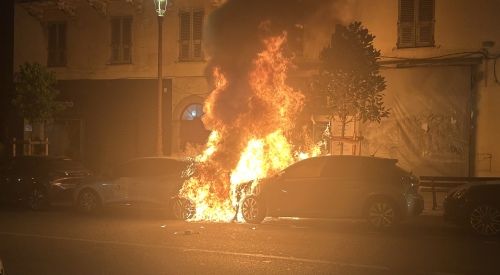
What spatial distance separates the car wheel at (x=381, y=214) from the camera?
40.3ft

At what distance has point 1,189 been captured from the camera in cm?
1720

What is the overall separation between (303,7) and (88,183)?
7842mm

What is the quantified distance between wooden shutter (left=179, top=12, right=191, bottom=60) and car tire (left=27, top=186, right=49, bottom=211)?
922cm

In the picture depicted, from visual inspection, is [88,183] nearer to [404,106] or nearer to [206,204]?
[206,204]

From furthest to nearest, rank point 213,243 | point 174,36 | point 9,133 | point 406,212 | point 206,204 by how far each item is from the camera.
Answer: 1. point 9,133
2. point 174,36
3. point 206,204
4. point 406,212
5. point 213,243

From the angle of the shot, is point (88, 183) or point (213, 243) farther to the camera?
point (88, 183)

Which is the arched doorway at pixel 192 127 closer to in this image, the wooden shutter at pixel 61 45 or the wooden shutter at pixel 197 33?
the wooden shutter at pixel 197 33

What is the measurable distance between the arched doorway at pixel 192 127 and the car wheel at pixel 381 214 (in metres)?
12.1

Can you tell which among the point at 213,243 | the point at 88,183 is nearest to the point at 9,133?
the point at 88,183

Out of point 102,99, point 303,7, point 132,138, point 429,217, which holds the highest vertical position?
point 303,7

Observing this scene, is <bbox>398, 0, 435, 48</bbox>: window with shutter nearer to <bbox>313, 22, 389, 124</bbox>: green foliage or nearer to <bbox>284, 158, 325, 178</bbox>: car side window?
<bbox>313, 22, 389, 124</bbox>: green foliage

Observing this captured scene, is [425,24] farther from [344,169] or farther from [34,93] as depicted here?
[34,93]

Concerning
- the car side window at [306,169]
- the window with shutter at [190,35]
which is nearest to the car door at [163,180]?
the car side window at [306,169]

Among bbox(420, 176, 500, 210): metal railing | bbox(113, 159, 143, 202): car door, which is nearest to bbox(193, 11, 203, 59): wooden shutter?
bbox(113, 159, 143, 202): car door
